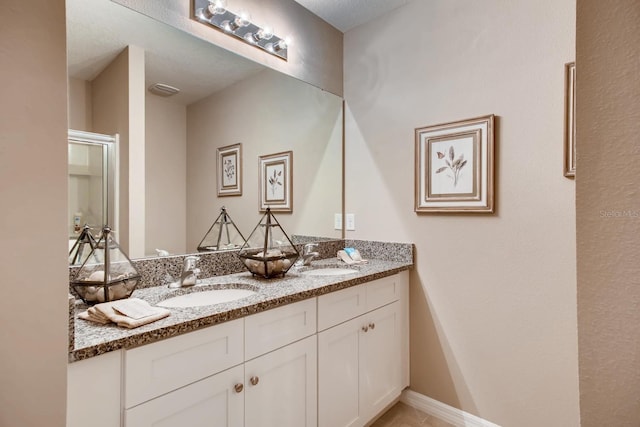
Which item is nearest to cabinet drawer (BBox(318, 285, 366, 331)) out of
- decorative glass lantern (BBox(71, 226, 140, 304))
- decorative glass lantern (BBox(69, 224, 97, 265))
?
decorative glass lantern (BBox(71, 226, 140, 304))

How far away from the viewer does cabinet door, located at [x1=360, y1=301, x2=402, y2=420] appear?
1.81 metres

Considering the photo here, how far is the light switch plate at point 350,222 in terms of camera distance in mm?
2418

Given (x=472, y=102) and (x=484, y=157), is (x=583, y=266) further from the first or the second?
(x=472, y=102)

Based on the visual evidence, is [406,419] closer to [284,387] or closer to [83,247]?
[284,387]

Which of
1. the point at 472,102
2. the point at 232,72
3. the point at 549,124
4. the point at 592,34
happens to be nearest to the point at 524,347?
the point at 549,124

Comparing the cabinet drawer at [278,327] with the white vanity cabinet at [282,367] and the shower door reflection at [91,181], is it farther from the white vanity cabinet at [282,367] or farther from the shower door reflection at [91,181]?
the shower door reflection at [91,181]

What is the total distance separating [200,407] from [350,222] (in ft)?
5.17

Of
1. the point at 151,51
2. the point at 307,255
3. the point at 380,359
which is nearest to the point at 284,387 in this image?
the point at 380,359

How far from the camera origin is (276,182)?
2.13 meters

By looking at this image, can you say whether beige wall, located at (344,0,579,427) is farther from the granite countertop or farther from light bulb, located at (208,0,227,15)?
light bulb, located at (208,0,227,15)

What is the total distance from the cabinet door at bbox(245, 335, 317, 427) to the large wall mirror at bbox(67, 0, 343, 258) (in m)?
0.72

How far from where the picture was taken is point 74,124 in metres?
1.33

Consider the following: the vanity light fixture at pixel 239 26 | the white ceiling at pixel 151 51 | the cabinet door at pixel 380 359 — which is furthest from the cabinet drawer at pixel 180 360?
the vanity light fixture at pixel 239 26

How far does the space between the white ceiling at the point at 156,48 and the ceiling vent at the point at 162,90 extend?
0.02m
